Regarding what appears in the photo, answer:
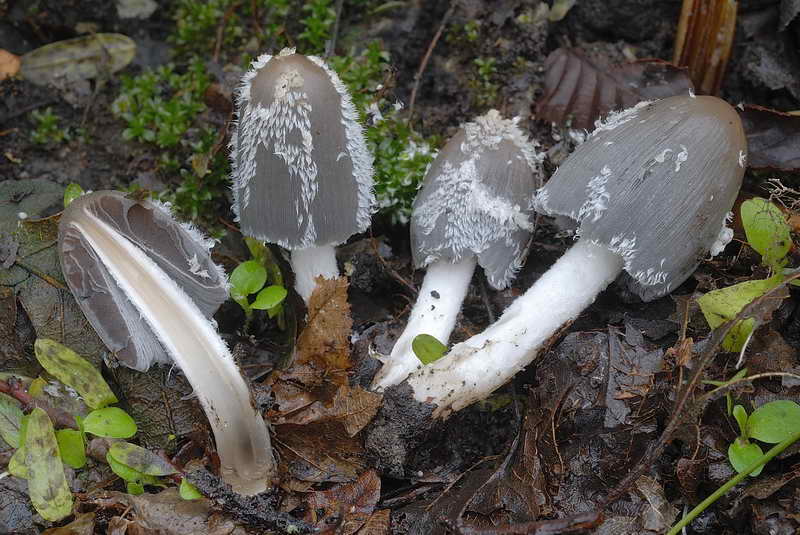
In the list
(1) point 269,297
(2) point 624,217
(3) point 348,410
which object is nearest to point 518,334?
(2) point 624,217

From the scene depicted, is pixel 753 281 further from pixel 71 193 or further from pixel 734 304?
pixel 71 193

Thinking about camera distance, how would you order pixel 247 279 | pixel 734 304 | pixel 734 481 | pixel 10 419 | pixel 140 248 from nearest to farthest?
pixel 734 481, pixel 734 304, pixel 10 419, pixel 140 248, pixel 247 279

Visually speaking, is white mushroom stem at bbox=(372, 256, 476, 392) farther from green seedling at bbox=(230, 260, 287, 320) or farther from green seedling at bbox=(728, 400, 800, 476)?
green seedling at bbox=(728, 400, 800, 476)

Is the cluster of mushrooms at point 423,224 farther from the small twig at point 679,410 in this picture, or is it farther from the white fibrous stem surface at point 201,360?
the small twig at point 679,410

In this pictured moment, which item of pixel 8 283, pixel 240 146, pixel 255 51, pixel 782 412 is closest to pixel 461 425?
pixel 782 412

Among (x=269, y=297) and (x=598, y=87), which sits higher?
(x=598, y=87)

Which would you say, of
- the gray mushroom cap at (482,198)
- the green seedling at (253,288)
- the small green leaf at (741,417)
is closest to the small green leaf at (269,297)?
the green seedling at (253,288)

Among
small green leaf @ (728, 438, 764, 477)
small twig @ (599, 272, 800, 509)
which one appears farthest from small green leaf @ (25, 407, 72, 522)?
small green leaf @ (728, 438, 764, 477)
